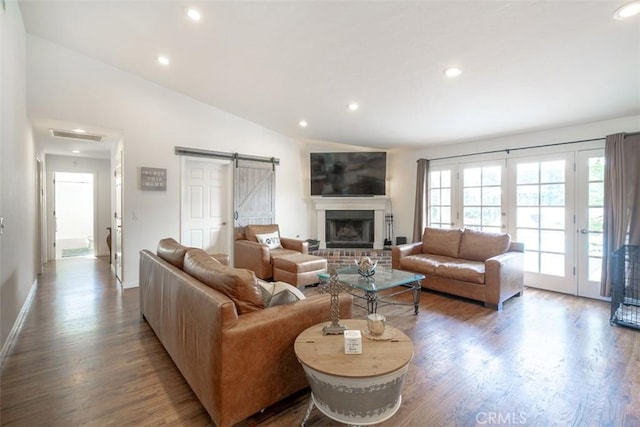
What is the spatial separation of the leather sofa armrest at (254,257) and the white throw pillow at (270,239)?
0.47 feet

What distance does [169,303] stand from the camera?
2205mm

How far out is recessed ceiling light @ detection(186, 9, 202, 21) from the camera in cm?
267

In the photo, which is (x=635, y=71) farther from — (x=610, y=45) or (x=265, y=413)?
(x=265, y=413)

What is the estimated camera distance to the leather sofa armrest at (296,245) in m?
5.00

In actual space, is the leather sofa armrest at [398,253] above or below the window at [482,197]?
below

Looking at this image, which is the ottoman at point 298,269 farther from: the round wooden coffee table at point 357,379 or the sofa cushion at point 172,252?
the round wooden coffee table at point 357,379

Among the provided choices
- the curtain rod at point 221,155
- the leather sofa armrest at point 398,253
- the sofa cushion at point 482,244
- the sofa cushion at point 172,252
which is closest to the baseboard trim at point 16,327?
the sofa cushion at point 172,252

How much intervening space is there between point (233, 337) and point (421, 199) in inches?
188

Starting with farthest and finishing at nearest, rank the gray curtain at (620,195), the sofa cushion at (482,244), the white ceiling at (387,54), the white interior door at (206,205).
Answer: the white interior door at (206,205) → the sofa cushion at (482,244) → the gray curtain at (620,195) → the white ceiling at (387,54)

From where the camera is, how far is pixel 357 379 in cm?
136

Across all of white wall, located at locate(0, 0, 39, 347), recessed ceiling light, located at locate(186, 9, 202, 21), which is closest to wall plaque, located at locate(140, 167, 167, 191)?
white wall, located at locate(0, 0, 39, 347)

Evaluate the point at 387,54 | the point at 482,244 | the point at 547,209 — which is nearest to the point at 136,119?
the point at 387,54

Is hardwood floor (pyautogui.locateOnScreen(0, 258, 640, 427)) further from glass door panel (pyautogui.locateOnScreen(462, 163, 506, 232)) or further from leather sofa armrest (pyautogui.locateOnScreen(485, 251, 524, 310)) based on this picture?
glass door panel (pyautogui.locateOnScreen(462, 163, 506, 232))

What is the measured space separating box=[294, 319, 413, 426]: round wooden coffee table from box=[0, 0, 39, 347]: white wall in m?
2.67
